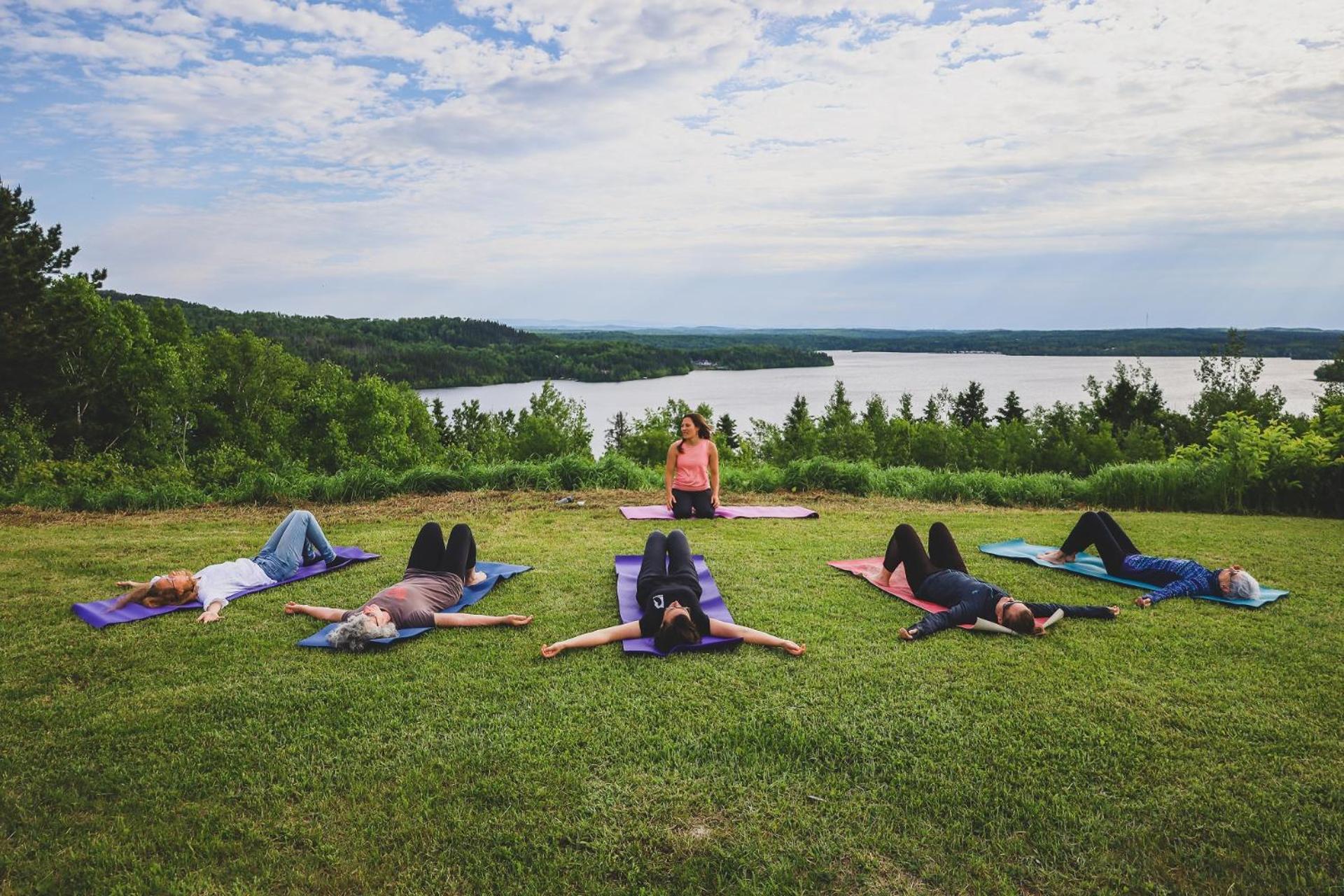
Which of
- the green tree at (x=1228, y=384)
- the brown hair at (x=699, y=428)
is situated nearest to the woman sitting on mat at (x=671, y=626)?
the brown hair at (x=699, y=428)

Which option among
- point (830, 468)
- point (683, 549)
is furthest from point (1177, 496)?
point (683, 549)

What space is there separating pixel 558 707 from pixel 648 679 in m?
0.55

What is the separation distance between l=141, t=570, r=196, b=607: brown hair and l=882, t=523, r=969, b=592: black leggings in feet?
17.3

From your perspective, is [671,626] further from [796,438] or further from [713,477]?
[796,438]

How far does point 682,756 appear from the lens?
3.26 m

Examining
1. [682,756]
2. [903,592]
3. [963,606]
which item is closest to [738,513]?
[903,592]

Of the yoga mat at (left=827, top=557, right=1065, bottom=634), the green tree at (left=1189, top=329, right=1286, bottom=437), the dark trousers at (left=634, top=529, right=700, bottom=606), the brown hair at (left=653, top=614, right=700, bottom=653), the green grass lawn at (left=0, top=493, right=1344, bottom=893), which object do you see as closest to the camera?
the green grass lawn at (left=0, top=493, right=1344, bottom=893)

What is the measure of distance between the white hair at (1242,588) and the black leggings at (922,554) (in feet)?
6.13

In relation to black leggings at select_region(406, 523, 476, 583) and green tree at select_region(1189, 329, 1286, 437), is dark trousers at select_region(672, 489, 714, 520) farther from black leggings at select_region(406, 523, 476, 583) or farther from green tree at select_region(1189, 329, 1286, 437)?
green tree at select_region(1189, 329, 1286, 437)

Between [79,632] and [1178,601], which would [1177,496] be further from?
[79,632]

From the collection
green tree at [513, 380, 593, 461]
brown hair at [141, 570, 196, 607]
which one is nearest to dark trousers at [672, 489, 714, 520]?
brown hair at [141, 570, 196, 607]

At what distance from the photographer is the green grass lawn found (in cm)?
262

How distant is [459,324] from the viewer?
276ft

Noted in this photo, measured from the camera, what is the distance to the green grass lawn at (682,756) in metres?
2.62
